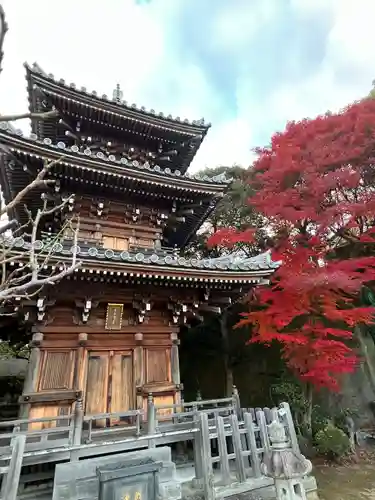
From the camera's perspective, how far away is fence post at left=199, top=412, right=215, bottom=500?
5.86 metres

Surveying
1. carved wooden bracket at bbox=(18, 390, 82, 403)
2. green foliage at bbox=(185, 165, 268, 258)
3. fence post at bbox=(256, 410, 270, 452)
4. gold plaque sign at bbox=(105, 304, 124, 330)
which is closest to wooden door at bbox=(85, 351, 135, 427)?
carved wooden bracket at bbox=(18, 390, 82, 403)

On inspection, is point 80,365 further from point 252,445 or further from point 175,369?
point 252,445

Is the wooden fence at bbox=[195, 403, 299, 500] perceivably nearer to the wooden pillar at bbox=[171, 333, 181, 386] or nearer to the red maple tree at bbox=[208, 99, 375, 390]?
the wooden pillar at bbox=[171, 333, 181, 386]

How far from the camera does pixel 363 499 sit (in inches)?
290

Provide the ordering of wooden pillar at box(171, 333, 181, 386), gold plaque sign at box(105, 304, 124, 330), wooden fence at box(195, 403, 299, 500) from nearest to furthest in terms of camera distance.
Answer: wooden fence at box(195, 403, 299, 500), gold plaque sign at box(105, 304, 124, 330), wooden pillar at box(171, 333, 181, 386)

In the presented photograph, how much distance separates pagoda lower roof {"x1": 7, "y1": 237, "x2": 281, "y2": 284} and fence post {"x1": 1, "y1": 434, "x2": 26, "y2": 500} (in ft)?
10.7

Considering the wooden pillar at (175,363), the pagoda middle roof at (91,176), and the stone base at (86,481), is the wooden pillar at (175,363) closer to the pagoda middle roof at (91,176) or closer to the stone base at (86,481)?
the stone base at (86,481)

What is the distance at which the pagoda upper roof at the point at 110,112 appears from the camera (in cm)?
938

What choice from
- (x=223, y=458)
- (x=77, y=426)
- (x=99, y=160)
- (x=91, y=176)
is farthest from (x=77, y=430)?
(x=99, y=160)

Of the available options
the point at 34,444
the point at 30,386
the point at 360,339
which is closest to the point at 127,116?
the point at 30,386

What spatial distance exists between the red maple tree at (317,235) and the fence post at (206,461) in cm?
446

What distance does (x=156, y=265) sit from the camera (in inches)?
287

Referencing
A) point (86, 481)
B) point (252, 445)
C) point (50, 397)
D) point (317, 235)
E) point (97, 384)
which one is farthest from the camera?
point (317, 235)

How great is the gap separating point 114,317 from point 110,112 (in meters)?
6.57
